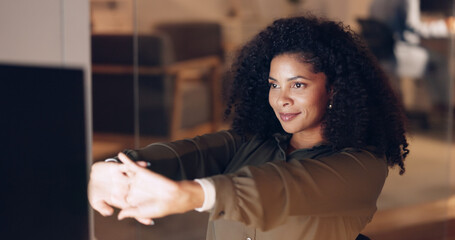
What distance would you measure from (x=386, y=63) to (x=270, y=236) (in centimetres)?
254

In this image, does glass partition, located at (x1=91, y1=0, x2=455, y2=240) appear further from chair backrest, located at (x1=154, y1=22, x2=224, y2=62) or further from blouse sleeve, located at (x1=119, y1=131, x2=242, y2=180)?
blouse sleeve, located at (x1=119, y1=131, x2=242, y2=180)

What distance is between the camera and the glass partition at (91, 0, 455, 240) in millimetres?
2770

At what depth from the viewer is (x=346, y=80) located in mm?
1251

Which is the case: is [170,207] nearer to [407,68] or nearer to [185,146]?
[185,146]

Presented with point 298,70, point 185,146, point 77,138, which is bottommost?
point 77,138

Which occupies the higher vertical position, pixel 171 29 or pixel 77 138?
pixel 171 29

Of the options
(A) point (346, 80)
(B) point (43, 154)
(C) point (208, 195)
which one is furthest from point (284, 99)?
(B) point (43, 154)

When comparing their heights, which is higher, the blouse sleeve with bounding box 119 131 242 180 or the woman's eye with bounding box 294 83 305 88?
the woman's eye with bounding box 294 83 305 88

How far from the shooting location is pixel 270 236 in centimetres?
124

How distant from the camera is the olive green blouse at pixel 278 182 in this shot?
3.19ft

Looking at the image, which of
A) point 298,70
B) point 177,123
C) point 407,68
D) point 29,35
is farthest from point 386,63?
point 298,70

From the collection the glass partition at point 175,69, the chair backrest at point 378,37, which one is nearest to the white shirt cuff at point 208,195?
the glass partition at point 175,69

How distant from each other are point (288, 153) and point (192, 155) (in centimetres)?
26

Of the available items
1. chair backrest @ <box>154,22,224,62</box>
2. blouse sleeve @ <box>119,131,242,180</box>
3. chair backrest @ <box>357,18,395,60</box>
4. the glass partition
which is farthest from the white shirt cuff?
chair backrest @ <box>357,18,395,60</box>
